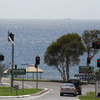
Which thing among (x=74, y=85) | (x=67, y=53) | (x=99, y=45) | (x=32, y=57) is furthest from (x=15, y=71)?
(x=32, y=57)

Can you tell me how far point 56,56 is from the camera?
6738 centimetres

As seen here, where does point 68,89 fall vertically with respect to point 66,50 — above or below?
below

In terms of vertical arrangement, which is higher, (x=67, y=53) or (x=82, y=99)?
(x=67, y=53)

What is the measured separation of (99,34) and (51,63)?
31.3 ft

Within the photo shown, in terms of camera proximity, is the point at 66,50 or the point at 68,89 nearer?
the point at 68,89

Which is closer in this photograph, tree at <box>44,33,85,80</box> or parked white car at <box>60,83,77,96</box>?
parked white car at <box>60,83,77,96</box>

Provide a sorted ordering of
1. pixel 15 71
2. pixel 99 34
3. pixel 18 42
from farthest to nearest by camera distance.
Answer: pixel 18 42 → pixel 99 34 → pixel 15 71

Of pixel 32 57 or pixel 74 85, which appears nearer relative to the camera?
pixel 74 85

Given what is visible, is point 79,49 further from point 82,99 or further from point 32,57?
point 32,57

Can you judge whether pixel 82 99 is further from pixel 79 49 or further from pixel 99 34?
pixel 99 34

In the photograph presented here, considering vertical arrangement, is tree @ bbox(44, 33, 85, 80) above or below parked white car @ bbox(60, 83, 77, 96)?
above

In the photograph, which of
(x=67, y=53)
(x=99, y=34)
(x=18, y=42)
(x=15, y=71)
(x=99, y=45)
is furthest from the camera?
(x=18, y=42)

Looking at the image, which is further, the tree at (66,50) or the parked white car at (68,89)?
the tree at (66,50)

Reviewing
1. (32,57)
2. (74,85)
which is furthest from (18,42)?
(74,85)
